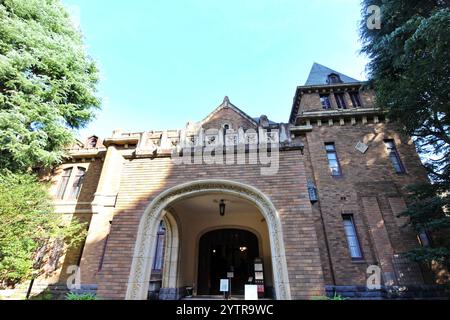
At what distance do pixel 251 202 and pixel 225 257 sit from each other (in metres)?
6.09

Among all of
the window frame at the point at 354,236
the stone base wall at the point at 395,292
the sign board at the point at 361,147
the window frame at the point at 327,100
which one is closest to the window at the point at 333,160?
the sign board at the point at 361,147

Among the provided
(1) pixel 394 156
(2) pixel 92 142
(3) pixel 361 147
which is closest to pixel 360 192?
(3) pixel 361 147

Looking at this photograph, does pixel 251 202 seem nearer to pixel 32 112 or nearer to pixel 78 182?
pixel 32 112

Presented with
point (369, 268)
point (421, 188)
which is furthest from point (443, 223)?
point (369, 268)

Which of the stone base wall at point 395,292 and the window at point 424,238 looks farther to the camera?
the window at point 424,238

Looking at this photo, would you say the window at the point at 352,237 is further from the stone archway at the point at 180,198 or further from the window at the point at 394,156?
the stone archway at the point at 180,198

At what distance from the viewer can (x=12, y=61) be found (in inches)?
353

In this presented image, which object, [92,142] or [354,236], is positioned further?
[92,142]

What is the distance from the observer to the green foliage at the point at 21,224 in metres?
7.84

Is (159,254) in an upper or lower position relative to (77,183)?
lower

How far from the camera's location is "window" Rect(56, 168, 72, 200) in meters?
12.7

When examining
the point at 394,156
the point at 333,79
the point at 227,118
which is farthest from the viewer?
the point at 333,79

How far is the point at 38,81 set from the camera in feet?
32.6

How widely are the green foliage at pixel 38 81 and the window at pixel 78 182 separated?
2179 millimetres
